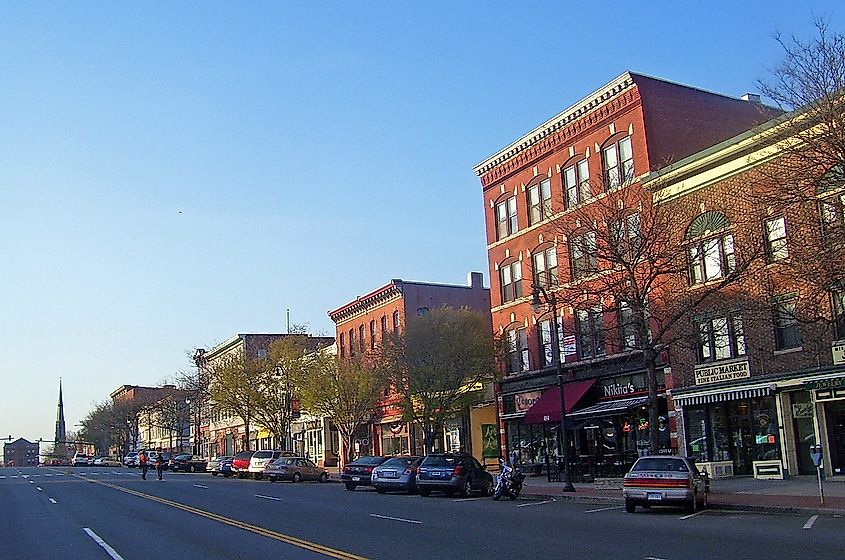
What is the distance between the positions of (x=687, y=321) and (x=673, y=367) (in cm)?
329

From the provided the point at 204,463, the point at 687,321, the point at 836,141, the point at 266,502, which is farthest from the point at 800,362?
the point at 204,463

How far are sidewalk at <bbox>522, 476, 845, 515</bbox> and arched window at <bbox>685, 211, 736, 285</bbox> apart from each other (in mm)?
7064

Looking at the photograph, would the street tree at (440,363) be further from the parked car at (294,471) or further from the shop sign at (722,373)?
the shop sign at (722,373)

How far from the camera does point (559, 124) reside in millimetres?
41844

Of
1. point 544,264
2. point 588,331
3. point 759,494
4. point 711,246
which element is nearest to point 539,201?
point 544,264

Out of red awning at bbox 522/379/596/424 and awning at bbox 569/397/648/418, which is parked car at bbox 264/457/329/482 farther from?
awning at bbox 569/397/648/418

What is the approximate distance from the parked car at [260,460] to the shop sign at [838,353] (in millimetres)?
33121

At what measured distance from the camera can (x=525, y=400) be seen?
4425 centimetres

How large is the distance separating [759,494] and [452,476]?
10.5 metres

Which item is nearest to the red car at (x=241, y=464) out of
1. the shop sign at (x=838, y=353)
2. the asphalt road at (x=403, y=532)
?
the asphalt road at (x=403, y=532)

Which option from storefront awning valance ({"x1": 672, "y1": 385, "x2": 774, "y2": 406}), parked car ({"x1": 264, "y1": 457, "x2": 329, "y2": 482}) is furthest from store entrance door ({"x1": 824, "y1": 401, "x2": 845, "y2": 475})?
parked car ({"x1": 264, "y1": 457, "x2": 329, "y2": 482})

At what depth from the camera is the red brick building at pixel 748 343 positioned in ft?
92.9

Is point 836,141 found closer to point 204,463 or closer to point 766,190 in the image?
point 766,190

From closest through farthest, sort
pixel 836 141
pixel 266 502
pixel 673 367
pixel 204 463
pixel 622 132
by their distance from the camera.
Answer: pixel 836 141, pixel 266 502, pixel 673 367, pixel 622 132, pixel 204 463
